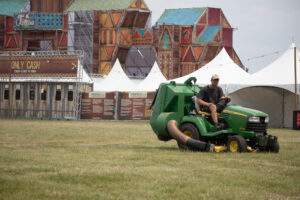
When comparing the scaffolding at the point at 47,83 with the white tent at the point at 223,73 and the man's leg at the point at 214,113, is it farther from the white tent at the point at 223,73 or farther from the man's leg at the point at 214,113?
the man's leg at the point at 214,113

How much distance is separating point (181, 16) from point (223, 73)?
39.8 meters

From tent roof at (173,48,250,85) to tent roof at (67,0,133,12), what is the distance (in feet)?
123

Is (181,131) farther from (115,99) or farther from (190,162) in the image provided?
(115,99)

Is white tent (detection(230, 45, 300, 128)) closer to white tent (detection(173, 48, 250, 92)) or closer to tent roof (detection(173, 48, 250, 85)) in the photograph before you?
white tent (detection(173, 48, 250, 92))

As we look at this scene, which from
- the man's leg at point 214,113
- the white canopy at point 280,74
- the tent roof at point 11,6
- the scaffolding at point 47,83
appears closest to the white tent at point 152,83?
the scaffolding at point 47,83

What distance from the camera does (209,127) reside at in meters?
19.0

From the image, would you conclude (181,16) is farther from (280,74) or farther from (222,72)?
(280,74)

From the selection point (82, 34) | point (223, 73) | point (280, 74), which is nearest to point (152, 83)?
point (223, 73)

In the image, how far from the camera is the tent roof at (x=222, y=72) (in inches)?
1806

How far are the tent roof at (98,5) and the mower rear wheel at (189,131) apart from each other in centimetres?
6619

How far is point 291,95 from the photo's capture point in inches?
1698

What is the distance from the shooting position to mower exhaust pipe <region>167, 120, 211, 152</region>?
1840 cm

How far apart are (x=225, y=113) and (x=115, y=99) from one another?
123ft

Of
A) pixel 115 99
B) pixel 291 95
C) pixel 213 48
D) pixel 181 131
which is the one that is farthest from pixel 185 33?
pixel 181 131
